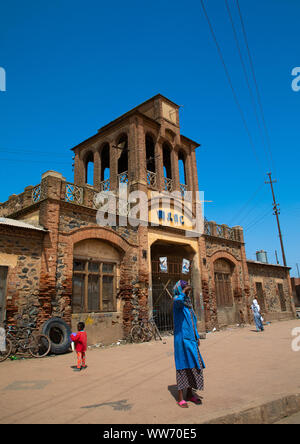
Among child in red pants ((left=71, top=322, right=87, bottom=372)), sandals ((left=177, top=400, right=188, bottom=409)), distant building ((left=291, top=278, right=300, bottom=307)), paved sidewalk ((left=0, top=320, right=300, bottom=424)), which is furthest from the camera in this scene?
distant building ((left=291, top=278, right=300, bottom=307))

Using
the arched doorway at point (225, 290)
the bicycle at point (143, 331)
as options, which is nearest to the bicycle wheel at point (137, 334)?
the bicycle at point (143, 331)

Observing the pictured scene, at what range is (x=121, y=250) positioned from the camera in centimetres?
1361

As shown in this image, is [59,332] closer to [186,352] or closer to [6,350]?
[6,350]

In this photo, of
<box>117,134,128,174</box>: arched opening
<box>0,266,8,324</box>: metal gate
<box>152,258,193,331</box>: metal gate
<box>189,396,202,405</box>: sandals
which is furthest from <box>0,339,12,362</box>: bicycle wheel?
<box>117,134,128,174</box>: arched opening

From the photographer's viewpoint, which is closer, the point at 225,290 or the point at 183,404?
the point at 183,404

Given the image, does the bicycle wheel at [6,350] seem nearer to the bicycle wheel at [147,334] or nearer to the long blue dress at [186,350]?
the bicycle wheel at [147,334]

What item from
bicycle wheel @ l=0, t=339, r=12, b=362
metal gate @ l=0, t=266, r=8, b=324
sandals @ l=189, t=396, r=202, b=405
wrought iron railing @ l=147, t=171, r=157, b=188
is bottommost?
sandals @ l=189, t=396, r=202, b=405

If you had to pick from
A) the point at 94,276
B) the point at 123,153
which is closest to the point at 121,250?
the point at 94,276

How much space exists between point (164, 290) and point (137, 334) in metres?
3.81

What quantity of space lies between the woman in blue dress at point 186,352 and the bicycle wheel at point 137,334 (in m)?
8.24

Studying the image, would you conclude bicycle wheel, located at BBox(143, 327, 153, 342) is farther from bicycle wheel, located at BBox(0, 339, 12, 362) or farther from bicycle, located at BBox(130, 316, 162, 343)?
bicycle wheel, located at BBox(0, 339, 12, 362)

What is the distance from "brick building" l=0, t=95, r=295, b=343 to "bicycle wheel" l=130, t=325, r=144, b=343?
35cm

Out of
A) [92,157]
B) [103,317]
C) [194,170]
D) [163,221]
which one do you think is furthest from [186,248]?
[92,157]

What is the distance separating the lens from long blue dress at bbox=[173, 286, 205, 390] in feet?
15.2
